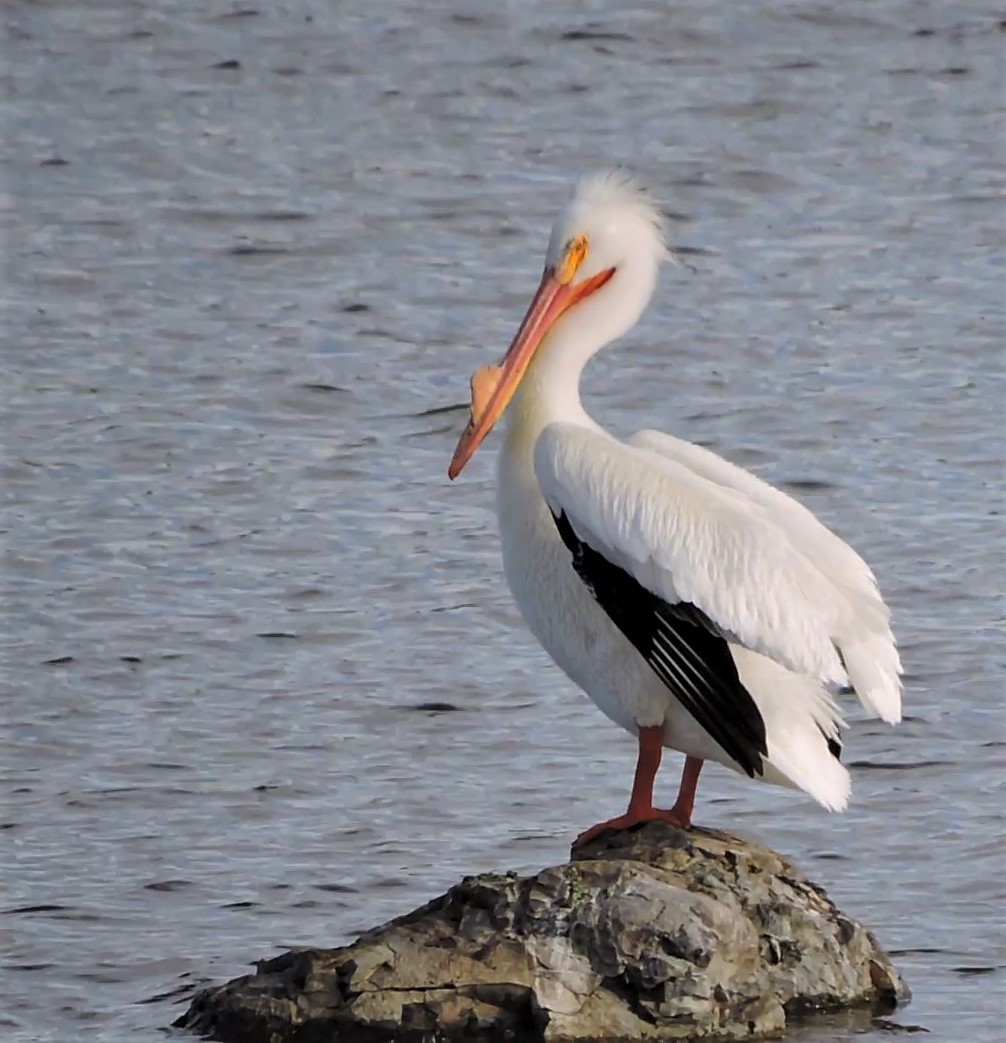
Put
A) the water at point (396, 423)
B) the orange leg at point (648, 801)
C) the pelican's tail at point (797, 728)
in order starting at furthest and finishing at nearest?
the water at point (396, 423) < the orange leg at point (648, 801) < the pelican's tail at point (797, 728)

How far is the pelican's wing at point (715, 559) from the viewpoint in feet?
19.4

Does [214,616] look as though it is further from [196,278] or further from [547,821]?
[196,278]

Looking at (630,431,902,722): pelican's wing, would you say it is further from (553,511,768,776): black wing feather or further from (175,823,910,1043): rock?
(175,823,910,1043): rock

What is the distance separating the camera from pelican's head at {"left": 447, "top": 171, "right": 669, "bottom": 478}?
6598 mm

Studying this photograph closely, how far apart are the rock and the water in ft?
1.63

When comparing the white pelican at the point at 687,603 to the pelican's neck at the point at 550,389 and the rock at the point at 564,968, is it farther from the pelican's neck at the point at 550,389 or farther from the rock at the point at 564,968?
the rock at the point at 564,968

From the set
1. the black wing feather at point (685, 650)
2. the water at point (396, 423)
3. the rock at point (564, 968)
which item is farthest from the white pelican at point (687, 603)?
the water at point (396, 423)

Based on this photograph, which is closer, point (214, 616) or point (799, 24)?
point (214, 616)

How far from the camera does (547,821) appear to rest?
24.0ft

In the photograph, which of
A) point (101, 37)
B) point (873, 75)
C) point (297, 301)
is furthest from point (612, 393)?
point (101, 37)

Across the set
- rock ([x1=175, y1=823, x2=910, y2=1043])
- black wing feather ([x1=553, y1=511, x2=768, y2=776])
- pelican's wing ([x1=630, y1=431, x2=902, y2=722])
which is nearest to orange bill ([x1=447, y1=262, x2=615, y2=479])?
pelican's wing ([x1=630, y1=431, x2=902, y2=722])

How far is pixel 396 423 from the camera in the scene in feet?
33.9

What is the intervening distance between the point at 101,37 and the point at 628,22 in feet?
9.46

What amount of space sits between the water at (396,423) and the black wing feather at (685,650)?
788 mm
